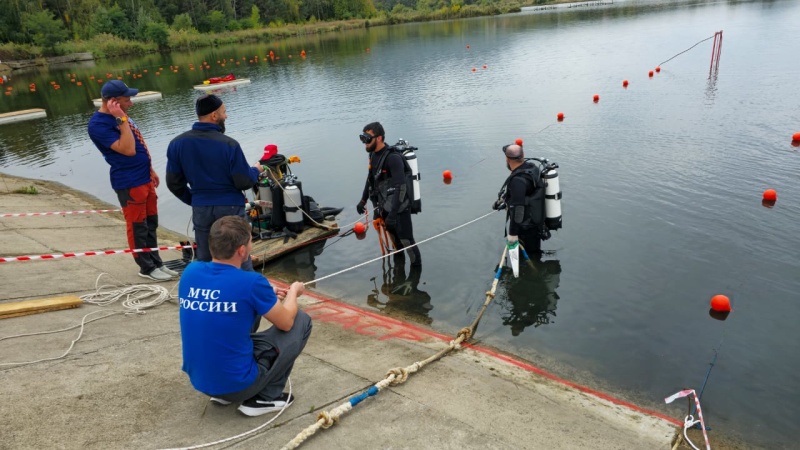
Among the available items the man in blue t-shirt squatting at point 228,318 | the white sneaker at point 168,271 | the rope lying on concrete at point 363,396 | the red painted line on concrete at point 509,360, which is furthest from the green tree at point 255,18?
the man in blue t-shirt squatting at point 228,318

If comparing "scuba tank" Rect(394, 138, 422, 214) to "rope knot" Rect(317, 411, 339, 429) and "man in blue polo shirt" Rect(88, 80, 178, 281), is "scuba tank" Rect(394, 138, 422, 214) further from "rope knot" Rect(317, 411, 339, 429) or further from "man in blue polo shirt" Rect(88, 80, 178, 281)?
"rope knot" Rect(317, 411, 339, 429)

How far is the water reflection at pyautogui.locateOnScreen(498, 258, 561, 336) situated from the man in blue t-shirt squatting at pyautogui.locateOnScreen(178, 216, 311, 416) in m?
4.12

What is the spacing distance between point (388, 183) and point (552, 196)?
241cm

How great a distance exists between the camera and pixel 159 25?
6600 cm

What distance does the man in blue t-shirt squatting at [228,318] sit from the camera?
11.4ft

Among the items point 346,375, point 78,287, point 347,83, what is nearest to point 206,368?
point 346,375

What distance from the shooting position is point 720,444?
4859 millimetres

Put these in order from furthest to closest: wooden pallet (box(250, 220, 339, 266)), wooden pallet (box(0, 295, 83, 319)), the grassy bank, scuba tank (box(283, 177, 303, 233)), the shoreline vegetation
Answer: the shoreline vegetation < the grassy bank < scuba tank (box(283, 177, 303, 233)) < wooden pallet (box(250, 220, 339, 266)) < wooden pallet (box(0, 295, 83, 319))

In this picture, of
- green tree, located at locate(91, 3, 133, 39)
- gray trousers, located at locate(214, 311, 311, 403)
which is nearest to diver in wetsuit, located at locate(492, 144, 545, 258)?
gray trousers, located at locate(214, 311, 311, 403)

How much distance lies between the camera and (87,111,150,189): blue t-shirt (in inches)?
253

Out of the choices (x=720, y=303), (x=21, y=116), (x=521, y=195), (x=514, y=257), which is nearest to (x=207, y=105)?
(x=521, y=195)

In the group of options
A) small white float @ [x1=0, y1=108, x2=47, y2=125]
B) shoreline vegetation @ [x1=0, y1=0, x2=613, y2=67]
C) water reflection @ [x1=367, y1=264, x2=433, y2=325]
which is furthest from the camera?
shoreline vegetation @ [x1=0, y1=0, x2=613, y2=67]

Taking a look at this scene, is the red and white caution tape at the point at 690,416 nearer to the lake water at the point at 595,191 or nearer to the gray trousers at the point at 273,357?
the lake water at the point at 595,191

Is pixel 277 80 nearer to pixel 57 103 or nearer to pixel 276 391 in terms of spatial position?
pixel 57 103
